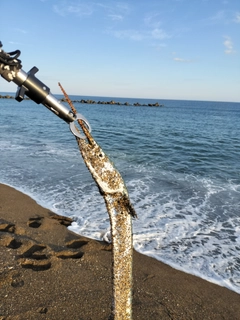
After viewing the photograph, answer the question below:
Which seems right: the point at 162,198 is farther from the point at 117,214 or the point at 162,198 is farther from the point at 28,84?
the point at 28,84

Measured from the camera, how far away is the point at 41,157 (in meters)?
16.6

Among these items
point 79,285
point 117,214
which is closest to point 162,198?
point 79,285

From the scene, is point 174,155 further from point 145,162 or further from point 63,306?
point 63,306

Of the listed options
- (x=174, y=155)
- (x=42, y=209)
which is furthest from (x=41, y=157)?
(x=174, y=155)

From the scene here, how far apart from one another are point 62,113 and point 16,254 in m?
4.64

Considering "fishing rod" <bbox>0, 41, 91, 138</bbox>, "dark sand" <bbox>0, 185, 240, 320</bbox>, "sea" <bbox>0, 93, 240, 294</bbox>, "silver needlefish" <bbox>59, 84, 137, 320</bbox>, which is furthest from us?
"sea" <bbox>0, 93, 240, 294</bbox>

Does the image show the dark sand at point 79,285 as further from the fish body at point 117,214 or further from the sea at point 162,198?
the fish body at point 117,214

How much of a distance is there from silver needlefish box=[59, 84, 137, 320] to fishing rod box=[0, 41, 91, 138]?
12 centimetres

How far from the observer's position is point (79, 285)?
480cm

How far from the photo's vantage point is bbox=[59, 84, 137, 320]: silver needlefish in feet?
6.85

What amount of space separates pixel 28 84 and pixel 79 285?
4.08m

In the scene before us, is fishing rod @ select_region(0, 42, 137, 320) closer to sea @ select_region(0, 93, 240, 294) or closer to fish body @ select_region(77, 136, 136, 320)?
fish body @ select_region(77, 136, 136, 320)

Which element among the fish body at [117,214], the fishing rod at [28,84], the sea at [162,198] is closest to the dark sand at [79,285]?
the sea at [162,198]

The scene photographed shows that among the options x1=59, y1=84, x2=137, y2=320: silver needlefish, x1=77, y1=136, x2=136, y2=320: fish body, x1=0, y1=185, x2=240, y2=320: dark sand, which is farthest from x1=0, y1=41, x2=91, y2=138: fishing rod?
x1=0, y1=185, x2=240, y2=320: dark sand
